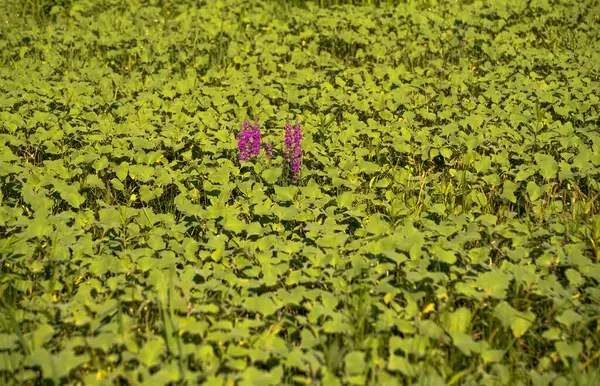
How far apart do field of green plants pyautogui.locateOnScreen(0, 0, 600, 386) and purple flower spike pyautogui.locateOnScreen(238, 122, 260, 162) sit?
9 centimetres

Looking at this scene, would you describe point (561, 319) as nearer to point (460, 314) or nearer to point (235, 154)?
point (460, 314)

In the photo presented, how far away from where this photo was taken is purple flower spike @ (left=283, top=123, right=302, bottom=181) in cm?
413

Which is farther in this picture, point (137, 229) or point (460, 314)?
point (137, 229)

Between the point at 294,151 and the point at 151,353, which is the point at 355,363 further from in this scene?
the point at 294,151

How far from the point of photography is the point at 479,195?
12.1 ft

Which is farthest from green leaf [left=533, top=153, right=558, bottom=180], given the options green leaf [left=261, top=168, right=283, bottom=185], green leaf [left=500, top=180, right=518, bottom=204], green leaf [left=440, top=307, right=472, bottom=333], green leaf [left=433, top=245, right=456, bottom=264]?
green leaf [left=261, top=168, right=283, bottom=185]

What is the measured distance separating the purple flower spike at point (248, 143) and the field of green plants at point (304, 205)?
9 centimetres

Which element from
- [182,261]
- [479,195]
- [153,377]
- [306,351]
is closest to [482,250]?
[479,195]

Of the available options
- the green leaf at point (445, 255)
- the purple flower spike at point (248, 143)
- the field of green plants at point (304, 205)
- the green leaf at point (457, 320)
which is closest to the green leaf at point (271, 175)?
the field of green plants at point (304, 205)

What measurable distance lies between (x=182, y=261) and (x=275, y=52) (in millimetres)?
3929

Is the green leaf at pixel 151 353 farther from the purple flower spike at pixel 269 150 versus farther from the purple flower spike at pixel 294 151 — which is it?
the purple flower spike at pixel 269 150

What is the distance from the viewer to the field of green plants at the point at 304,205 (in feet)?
8.12

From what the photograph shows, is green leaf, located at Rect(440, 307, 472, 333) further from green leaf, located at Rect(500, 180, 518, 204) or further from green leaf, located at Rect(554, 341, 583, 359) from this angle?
green leaf, located at Rect(500, 180, 518, 204)

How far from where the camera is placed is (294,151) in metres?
4.29
